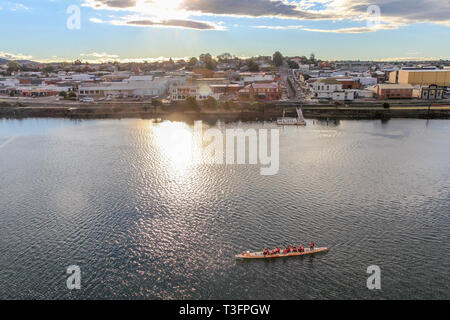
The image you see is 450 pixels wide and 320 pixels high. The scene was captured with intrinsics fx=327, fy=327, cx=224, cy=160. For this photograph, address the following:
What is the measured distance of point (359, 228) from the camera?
12.7 metres

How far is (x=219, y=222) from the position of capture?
13.3m

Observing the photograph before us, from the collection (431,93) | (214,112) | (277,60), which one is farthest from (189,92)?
(277,60)

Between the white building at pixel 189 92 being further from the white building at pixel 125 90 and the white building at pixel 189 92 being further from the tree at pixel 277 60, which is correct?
the tree at pixel 277 60

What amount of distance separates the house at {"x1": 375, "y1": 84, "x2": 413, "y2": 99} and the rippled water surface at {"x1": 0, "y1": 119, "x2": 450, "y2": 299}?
22.7m

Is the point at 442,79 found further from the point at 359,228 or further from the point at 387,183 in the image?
the point at 359,228

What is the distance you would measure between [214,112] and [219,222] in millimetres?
27349

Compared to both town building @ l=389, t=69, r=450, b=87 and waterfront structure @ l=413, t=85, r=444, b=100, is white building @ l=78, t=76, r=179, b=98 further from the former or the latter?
town building @ l=389, t=69, r=450, b=87

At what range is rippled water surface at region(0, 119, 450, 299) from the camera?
1002 cm

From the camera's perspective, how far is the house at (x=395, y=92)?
43531 mm

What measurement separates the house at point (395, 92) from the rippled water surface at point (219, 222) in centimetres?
2269

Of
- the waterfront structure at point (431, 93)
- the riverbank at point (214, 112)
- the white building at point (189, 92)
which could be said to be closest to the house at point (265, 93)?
the riverbank at point (214, 112)
